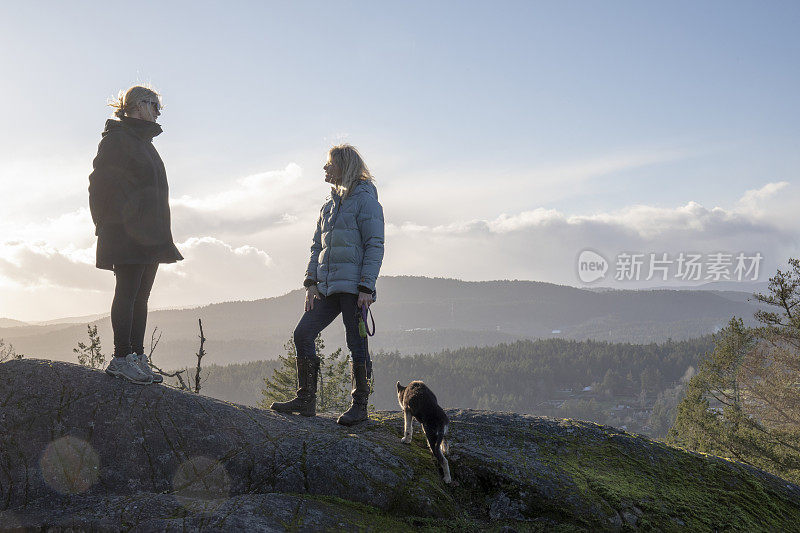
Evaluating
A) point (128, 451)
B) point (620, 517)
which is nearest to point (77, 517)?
point (128, 451)

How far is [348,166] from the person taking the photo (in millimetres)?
6707

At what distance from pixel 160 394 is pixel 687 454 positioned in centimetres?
688

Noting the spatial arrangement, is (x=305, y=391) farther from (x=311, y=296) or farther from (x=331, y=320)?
(x=311, y=296)

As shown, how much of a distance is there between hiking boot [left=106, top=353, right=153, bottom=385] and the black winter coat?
3.76 ft

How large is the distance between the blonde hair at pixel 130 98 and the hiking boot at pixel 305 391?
12.5 feet

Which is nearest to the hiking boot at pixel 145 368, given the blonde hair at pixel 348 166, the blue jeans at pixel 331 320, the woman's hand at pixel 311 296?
the blue jeans at pixel 331 320

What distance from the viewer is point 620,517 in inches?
206

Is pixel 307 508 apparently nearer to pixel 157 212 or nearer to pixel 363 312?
pixel 363 312

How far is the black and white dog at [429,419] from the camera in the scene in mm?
5984

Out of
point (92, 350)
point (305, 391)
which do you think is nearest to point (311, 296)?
point (305, 391)

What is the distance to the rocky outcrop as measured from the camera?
178 inches

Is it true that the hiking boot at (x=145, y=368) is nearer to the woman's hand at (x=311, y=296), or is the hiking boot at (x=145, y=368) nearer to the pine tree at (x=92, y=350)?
the woman's hand at (x=311, y=296)

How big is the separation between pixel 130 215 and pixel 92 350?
2727 centimetres

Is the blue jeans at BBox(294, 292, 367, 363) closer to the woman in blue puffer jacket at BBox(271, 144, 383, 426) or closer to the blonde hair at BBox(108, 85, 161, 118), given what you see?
the woman in blue puffer jacket at BBox(271, 144, 383, 426)
